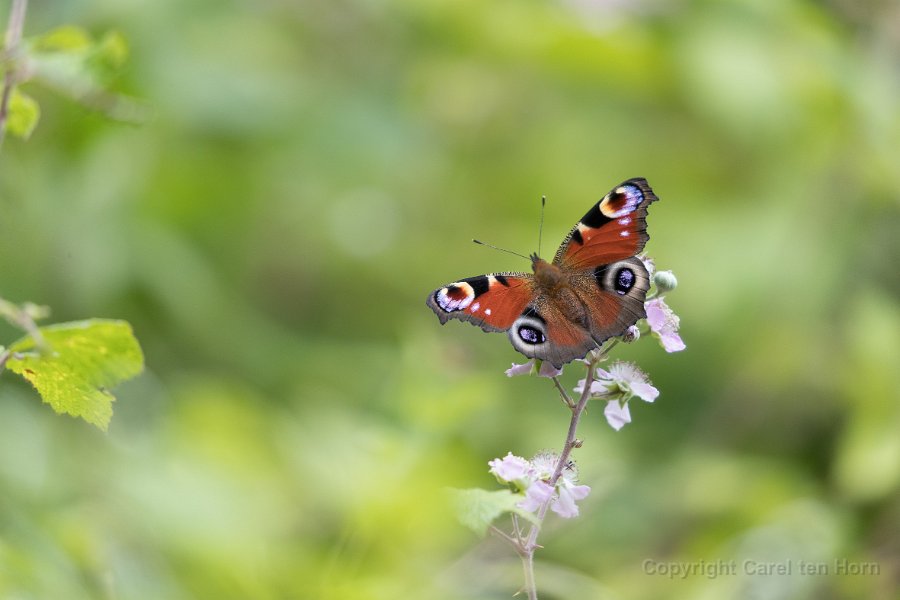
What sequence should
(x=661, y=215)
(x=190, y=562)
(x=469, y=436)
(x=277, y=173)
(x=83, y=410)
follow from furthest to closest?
(x=277, y=173) → (x=661, y=215) → (x=469, y=436) → (x=190, y=562) → (x=83, y=410)

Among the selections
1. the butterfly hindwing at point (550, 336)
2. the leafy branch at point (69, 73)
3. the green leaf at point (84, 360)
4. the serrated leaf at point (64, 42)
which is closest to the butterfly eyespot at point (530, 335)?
the butterfly hindwing at point (550, 336)

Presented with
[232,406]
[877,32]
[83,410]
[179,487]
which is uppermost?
[877,32]

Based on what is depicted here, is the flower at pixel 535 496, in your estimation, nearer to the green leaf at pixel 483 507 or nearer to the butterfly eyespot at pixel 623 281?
the green leaf at pixel 483 507

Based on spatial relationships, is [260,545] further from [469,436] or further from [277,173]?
[277,173]

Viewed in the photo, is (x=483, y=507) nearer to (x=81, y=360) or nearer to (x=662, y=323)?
(x=662, y=323)

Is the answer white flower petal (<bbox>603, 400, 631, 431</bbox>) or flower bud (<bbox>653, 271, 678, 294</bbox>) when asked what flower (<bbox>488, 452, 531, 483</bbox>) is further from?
flower bud (<bbox>653, 271, 678, 294</bbox>)

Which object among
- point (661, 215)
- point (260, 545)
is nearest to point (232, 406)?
point (260, 545)
